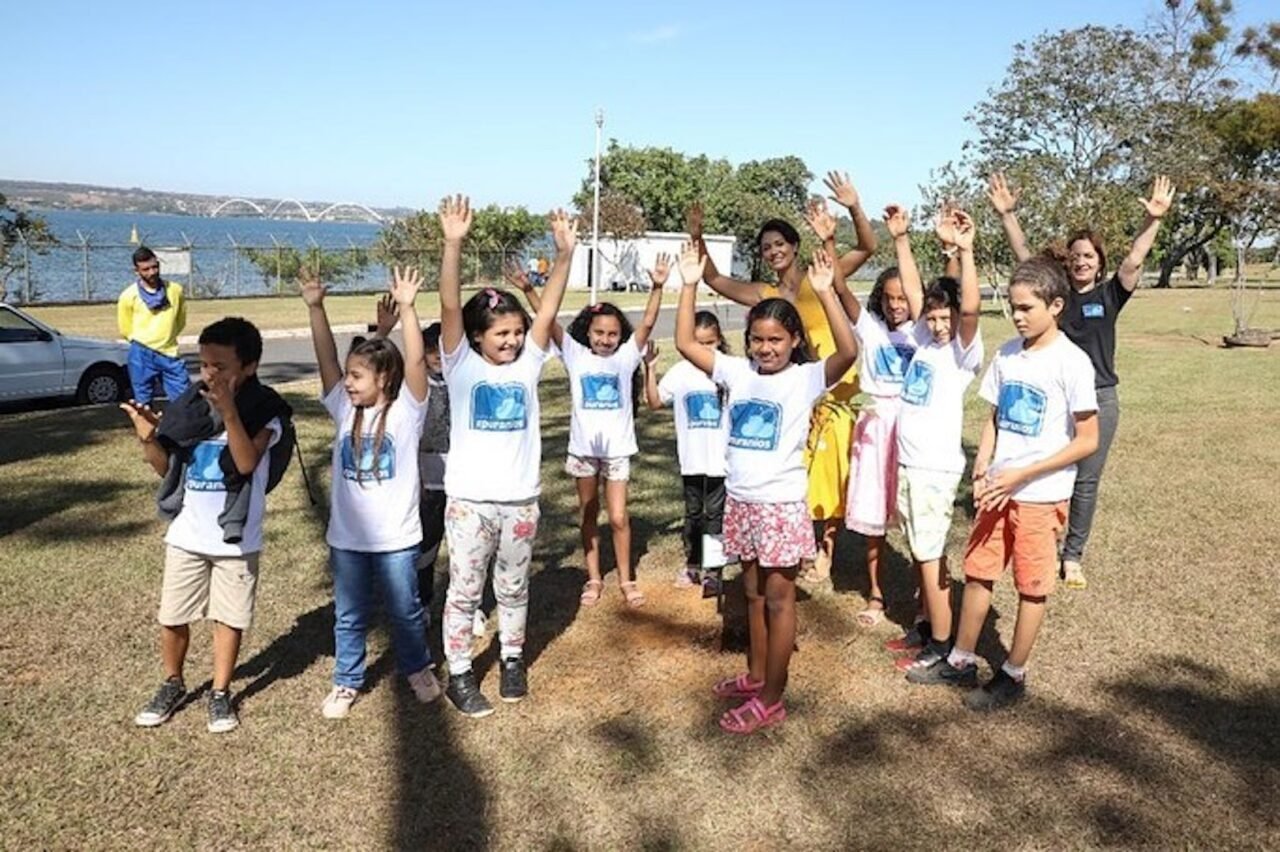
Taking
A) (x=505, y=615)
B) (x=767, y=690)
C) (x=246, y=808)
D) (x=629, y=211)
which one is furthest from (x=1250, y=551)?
(x=629, y=211)

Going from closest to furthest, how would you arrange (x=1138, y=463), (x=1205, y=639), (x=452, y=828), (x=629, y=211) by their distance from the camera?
(x=452, y=828), (x=1205, y=639), (x=1138, y=463), (x=629, y=211)

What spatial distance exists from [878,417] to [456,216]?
2.53 metres

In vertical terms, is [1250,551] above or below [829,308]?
below

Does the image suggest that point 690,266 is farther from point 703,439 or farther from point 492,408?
point 703,439

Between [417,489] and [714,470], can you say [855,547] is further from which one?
[417,489]

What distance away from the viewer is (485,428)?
12.9 feet

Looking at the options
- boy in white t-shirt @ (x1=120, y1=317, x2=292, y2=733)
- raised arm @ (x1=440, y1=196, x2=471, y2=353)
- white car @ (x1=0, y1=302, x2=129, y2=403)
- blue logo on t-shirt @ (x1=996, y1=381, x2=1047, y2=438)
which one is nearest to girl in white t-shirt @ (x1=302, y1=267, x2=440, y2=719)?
raised arm @ (x1=440, y1=196, x2=471, y2=353)

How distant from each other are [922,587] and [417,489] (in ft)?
7.85

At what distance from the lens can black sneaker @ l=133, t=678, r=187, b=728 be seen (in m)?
3.88

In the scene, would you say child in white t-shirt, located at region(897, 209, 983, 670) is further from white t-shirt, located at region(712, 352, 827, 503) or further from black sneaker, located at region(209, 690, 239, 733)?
black sneaker, located at region(209, 690, 239, 733)

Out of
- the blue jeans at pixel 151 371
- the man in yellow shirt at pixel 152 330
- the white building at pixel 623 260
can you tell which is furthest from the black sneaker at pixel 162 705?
the white building at pixel 623 260

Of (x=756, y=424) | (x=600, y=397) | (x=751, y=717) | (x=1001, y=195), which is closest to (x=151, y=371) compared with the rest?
(x=600, y=397)

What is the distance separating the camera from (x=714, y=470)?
17.3ft

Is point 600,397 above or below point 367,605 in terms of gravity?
above
